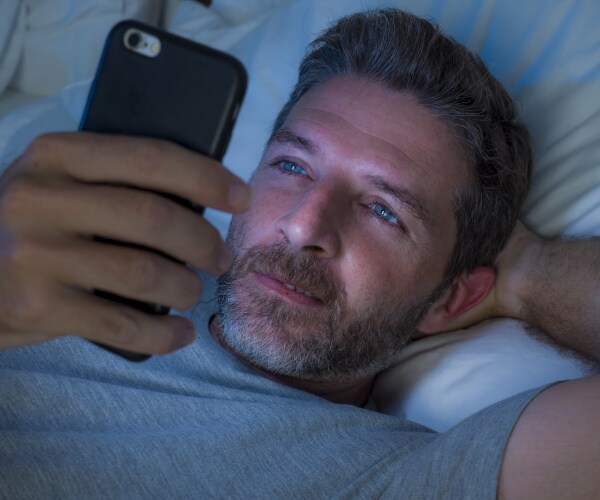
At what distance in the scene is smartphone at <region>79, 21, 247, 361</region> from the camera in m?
0.61

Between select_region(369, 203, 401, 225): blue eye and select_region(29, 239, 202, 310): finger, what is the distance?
562mm

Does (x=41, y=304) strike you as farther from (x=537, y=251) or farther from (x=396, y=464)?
(x=537, y=251)

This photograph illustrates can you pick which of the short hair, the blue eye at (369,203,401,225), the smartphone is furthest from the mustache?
the smartphone

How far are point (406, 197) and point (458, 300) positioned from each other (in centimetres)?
26

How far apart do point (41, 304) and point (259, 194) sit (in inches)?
23.8

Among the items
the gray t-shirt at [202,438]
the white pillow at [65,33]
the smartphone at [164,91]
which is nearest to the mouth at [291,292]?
the gray t-shirt at [202,438]

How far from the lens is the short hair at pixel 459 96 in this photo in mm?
1143

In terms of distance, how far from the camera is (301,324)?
1005 millimetres

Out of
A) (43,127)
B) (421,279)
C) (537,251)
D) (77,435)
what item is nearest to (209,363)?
(77,435)

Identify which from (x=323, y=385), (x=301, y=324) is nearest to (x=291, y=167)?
(x=301, y=324)

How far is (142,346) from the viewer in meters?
0.57

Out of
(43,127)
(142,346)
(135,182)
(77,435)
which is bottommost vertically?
(77,435)

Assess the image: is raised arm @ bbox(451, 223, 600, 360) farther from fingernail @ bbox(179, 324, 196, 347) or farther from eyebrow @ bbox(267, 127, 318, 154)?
fingernail @ bbox(179, 324, 196, 347)

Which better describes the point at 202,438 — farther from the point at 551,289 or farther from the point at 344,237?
the point at 551,289
